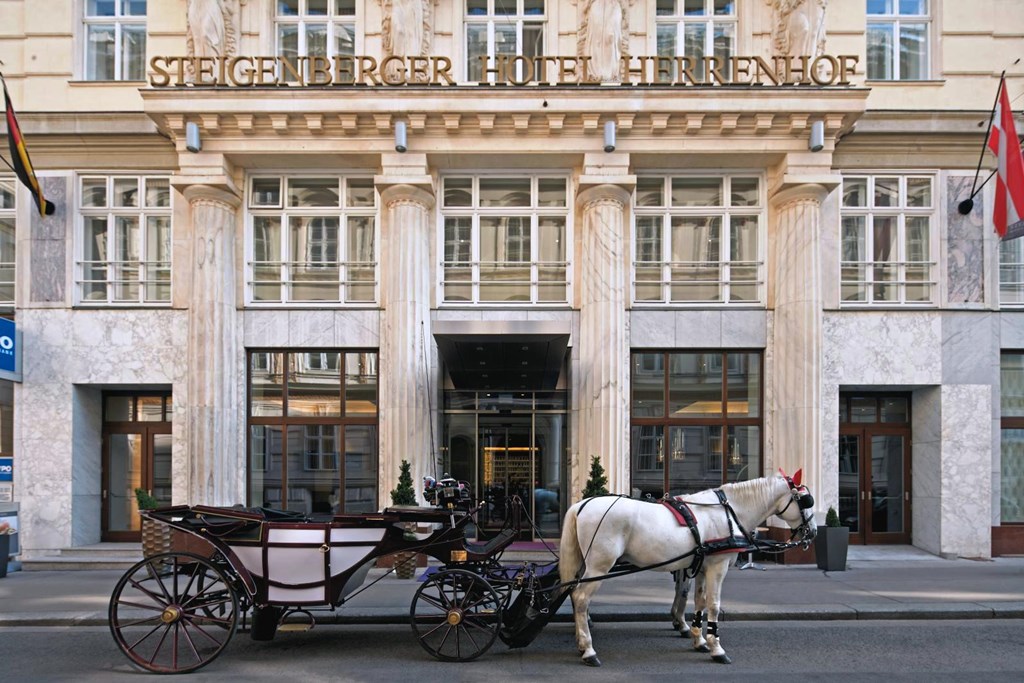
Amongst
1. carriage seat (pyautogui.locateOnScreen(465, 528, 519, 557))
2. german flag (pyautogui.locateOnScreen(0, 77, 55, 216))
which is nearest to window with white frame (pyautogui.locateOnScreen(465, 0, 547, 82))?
german flag (pyautogui.locateOnScreen(0, 77, 55, 216))

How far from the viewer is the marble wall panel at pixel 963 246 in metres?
13.1

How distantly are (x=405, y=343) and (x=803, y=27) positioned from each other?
9019 mm

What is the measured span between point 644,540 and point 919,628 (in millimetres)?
3907

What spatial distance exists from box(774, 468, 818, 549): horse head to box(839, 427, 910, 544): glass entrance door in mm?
7317

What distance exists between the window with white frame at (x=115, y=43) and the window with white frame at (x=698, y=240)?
9.92 meters

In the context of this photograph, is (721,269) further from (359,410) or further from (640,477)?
(359,410)

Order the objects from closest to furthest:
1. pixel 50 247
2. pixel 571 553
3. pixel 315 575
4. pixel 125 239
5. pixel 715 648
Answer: pixel 315 575 < pixel 715 648 < pixel 571 553 < pixel 50 247 < pixel 125 239

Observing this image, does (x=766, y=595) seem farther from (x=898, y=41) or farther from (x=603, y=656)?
(x=898, y=41)

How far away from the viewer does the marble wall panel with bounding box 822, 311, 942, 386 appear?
42.6 ft

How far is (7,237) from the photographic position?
13570 millimetres

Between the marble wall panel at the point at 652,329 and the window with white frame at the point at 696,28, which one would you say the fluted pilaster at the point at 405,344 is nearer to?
the marble wall panel at the point at 652,329

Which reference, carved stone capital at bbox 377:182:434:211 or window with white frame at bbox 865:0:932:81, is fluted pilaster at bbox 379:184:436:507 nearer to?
carved stone capital at bbox 377:182:434:211

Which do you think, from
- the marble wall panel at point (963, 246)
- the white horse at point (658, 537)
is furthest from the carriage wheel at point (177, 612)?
the marble wall panel at point (963, 246)

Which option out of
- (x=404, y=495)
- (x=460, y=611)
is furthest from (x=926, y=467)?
(x=460, y=611)
